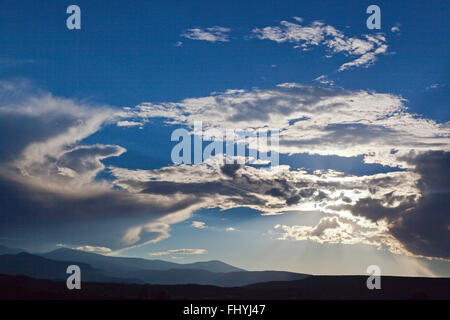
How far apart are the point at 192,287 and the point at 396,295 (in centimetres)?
8948

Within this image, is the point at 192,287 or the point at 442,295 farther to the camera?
the point at 192,287

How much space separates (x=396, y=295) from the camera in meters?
174
